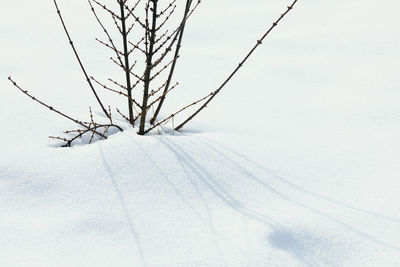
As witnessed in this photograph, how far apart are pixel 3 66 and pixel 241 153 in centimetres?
142

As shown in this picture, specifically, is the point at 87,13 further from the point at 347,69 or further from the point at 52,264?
the point at 52,264

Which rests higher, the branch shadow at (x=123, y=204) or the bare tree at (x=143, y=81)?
the bare tree at (x=143, y=81)

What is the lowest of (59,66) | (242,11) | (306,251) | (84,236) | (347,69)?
(306,251)

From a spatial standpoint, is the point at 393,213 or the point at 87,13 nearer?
the point at 393,213

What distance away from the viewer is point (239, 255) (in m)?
1.25

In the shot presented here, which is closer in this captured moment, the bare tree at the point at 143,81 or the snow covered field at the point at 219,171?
the snow covered field at the point at 219,171

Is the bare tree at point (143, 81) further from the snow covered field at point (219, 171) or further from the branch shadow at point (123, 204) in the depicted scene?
the branch shadow at point (123, 204)

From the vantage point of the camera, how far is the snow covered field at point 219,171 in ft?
4.20

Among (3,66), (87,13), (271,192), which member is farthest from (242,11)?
(271,192)

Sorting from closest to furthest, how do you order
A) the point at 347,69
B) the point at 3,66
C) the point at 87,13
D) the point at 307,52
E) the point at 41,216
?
the point at 41,216
the point at 3,66
the point at 347,69
the point at 307,52
the point at 87,13

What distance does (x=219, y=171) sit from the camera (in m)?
1.59

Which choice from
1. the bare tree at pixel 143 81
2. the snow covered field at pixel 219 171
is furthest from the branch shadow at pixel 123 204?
the bare tree at pixel 143 81

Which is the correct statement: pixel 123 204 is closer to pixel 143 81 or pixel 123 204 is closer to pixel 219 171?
pixel 219 171

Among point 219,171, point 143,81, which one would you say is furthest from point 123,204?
point 143,81
